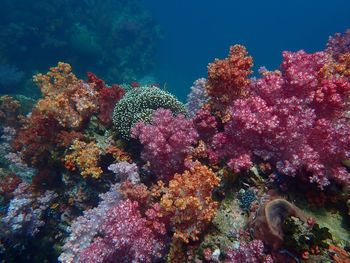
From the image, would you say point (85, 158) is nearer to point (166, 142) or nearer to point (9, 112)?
point (166, 142)

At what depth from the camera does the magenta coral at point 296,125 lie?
13.0 feet

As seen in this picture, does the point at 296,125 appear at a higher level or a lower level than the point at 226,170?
higher

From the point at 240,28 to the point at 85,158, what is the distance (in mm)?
145171

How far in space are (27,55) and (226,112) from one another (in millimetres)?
29893

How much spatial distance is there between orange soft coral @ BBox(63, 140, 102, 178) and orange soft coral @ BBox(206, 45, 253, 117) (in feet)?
12.4

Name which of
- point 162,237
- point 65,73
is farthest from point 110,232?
point 65,73

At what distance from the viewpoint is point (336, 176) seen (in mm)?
3832

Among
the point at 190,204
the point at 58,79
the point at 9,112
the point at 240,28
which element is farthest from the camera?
the point at 240,28

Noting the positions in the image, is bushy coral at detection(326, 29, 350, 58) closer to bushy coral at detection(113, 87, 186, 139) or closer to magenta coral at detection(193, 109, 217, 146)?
magenta coral at detection(193, 109, 217, 146)

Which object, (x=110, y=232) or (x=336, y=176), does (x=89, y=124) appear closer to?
(x=110, y=232)

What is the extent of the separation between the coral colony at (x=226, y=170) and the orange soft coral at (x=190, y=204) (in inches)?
0.8

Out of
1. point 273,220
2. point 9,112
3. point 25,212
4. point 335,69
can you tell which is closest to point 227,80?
point 335,69

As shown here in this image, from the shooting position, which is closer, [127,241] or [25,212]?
[127,241]

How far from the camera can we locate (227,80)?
5098mm
